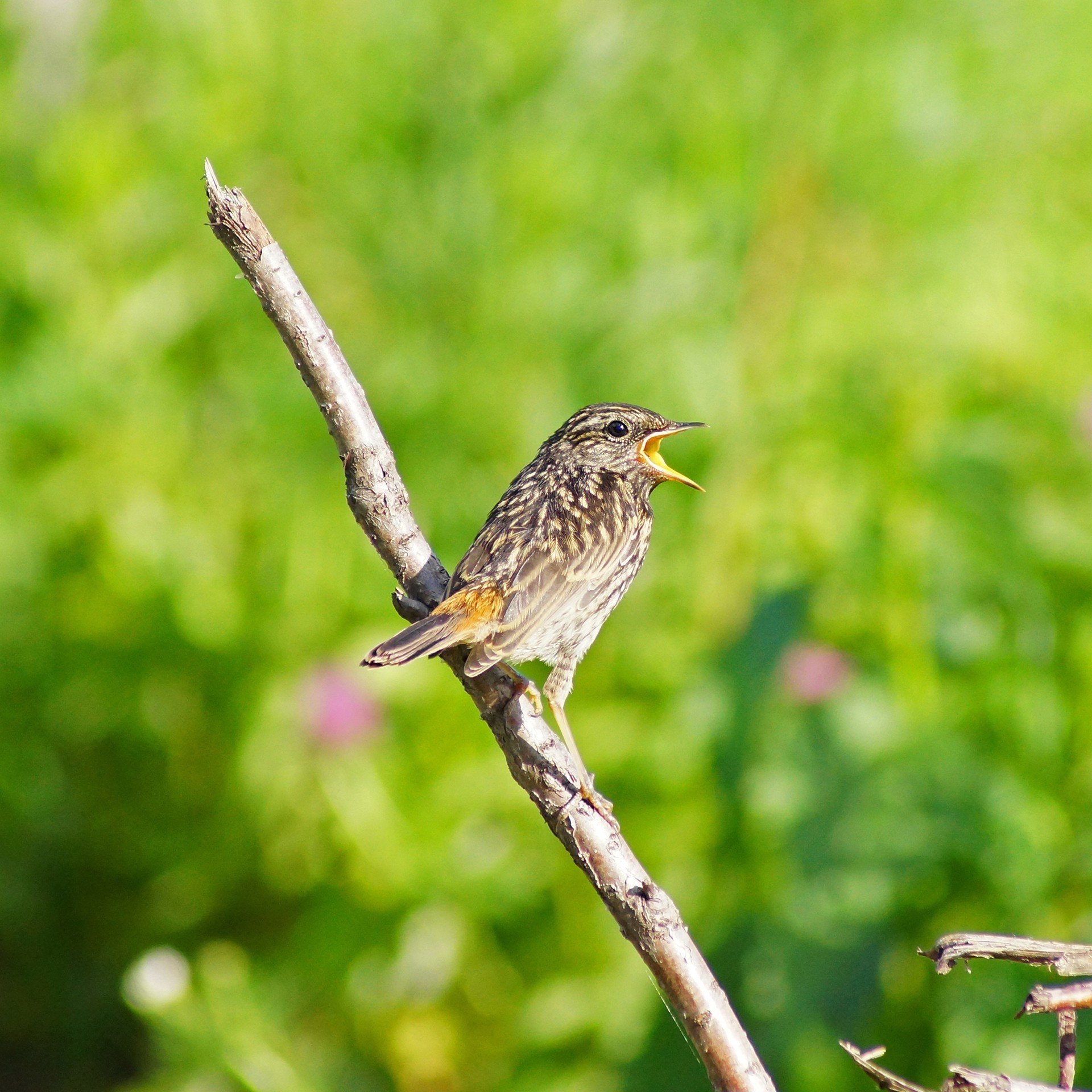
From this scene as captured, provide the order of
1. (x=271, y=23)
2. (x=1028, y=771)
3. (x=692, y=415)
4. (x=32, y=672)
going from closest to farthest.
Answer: (x=1028, y=771)
(x=692, y=415)
(x=32, y=672)
(x=271, y=23)

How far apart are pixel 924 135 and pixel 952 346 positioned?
3.17 feet

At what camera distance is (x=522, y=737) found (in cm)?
188

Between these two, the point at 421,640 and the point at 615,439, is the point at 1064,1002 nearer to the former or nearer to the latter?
the point at 421,640

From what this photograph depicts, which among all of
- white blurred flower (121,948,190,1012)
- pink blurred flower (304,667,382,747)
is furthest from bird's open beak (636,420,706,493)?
white blurred flower (121,948,190,1012)

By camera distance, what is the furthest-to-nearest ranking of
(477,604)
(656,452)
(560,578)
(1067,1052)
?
(656,452) → (560,578) → (477,604) → (1067,1052)

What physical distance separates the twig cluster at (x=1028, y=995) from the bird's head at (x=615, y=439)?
1540mm

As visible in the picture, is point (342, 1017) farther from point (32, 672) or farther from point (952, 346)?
point (952, 346)

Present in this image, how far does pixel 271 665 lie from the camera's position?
183 inches

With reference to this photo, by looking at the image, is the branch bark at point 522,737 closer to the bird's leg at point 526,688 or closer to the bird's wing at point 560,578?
the bird's leg at point 526,688

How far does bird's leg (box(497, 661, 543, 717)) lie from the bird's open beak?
58 cm

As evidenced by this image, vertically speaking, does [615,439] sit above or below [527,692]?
above

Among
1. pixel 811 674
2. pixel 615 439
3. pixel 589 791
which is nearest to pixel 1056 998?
pixel 589 791

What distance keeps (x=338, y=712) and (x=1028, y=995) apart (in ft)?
10.1

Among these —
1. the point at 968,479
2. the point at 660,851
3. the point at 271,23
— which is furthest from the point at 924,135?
the point at 660,851
